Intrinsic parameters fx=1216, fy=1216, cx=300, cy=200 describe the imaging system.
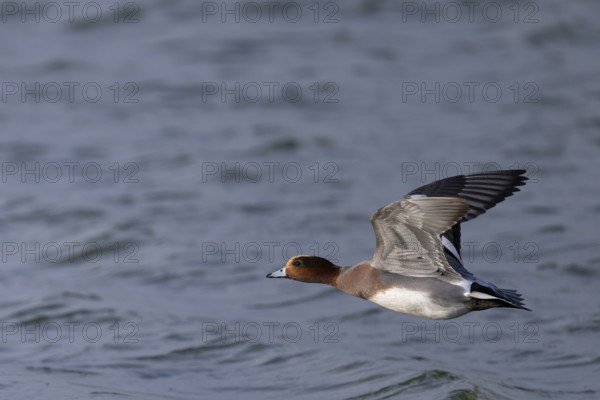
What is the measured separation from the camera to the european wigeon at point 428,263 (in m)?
6.98

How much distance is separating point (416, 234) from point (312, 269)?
965 mm

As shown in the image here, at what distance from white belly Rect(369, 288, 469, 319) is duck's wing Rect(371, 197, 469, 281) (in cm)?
12

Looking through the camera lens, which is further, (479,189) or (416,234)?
(479,189)

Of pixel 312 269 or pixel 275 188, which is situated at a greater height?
pixel 275 188

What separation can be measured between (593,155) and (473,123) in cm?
151

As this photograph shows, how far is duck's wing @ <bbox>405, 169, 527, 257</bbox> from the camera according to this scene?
722 centimetres

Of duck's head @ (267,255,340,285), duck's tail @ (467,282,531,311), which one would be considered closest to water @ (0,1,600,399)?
duck's head @ (267,255,340,285)

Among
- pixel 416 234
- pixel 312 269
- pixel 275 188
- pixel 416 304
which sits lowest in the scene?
pixel 416 304

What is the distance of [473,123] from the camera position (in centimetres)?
1427

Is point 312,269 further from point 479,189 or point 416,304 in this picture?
point 479,189

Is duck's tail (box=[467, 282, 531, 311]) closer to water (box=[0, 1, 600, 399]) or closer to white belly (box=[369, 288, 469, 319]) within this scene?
white belly (box=[369, 288, 469, 319])

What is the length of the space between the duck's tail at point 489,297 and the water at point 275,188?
51.1 inches

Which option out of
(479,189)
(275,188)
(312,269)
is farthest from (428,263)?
(275,188)

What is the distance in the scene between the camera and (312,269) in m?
7.77
